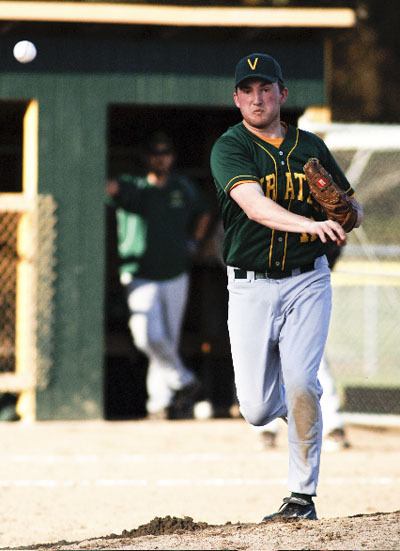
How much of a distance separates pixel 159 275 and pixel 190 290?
2.14 meters

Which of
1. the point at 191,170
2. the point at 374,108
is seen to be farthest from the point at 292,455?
the point at 374,108

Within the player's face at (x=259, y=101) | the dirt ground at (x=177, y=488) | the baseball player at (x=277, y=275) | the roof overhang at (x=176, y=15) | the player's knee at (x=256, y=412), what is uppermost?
the roof overhang at (x=176, y=15)

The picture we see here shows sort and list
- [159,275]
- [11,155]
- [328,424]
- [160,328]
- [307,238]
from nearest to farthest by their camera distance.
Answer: [307,238] < [328,424] < [160,328] < [159,275] < [11,155]

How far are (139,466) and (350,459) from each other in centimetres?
152

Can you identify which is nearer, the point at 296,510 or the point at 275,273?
the point at 296,510

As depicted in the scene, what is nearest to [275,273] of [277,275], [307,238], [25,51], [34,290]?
[277,275]

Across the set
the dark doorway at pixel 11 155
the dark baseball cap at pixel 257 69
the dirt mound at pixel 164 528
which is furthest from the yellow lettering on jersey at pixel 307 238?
the dark doorway at pixel 11 155

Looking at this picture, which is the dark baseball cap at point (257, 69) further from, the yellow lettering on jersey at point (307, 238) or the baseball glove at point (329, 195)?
the yellow lettering on jersey at point (307, 238)

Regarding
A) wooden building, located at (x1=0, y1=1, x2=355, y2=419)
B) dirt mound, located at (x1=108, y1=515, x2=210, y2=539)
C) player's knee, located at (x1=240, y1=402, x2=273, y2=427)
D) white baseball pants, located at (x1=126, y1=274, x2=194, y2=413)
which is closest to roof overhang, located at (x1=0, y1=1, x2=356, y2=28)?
wooden building, located at (x1=0, y1=1, x2=355, y2=419)

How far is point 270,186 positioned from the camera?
626 cm

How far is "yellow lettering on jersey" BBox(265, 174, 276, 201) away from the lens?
625 centimetres

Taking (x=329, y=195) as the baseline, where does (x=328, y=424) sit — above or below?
below

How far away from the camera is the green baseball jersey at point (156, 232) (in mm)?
11867

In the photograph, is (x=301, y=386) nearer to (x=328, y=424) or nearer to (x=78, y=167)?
(x=328, y=424)
